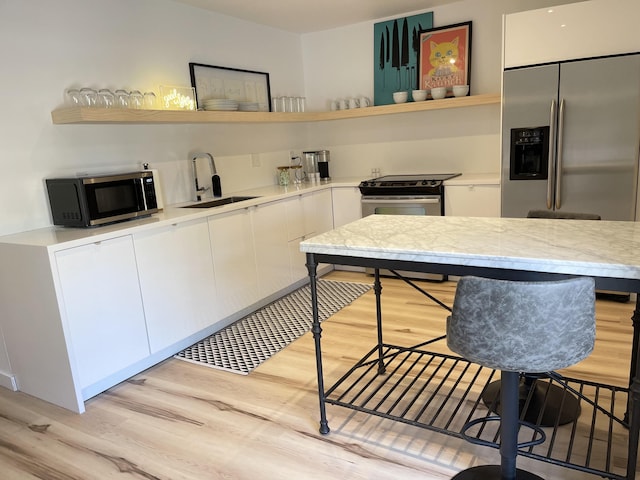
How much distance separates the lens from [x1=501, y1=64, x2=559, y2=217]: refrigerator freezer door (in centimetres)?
337

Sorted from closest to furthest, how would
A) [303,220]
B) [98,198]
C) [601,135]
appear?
[98,198] < [601,135] < [303,220]

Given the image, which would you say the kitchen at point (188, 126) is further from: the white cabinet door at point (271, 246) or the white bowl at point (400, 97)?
the white cabinet door at point (271, 246)

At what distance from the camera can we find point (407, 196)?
13.5 ft

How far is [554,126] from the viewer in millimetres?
3359

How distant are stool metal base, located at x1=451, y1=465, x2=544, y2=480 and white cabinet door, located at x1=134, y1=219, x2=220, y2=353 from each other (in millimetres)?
1911

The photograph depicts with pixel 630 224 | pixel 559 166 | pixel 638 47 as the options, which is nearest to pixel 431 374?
pixel 630 224

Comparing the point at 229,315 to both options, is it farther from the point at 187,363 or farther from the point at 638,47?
the point at 638,47

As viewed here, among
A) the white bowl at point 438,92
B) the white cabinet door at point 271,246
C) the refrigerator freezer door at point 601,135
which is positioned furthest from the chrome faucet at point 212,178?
the refrigerator freezer door at point 601,135

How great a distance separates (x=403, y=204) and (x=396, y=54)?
161cm

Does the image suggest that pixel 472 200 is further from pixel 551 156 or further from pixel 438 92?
pixel 438 92

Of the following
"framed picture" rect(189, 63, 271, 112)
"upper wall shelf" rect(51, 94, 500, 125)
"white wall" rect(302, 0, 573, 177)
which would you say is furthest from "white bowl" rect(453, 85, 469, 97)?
"framed picture" rect(189, 63, 271, 112)

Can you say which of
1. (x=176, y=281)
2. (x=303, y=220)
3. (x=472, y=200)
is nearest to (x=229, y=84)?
(x=303, y=220)

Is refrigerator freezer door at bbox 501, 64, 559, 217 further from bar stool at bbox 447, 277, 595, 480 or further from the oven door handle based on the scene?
bar stool at bbox 447, 277, 595, 480

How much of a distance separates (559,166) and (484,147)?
109cm
